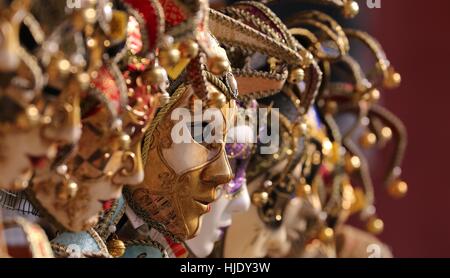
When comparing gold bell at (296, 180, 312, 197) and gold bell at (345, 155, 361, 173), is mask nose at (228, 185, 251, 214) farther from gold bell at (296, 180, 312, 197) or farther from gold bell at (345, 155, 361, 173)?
gold bell at (345, 155, 361, 173)

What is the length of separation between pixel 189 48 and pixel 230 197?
15.7 inches

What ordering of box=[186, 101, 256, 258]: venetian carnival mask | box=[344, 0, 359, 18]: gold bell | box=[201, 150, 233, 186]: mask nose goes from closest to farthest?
1. box=[201, 150, 233, 186]: mask nose
2. box=[186, 101, 256, 258]: venetian carnival mask
3. box=[344, 0, 359, 18]: gold bell

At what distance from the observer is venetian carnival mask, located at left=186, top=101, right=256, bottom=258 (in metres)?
1.47

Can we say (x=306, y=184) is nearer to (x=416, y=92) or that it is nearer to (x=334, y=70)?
(x=334, y=70)

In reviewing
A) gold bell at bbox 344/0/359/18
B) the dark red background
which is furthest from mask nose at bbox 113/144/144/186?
the dark red background

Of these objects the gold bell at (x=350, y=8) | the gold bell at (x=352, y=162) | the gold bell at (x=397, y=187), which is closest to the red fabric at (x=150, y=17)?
the gold bell at (x=350, y=8)

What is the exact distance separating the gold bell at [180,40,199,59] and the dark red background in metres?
1.78

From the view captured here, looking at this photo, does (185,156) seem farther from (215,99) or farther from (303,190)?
(303,190)

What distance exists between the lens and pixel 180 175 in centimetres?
135

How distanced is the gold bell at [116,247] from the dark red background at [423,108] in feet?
5.29

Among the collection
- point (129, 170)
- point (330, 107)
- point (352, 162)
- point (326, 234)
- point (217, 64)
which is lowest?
point (326, 234)

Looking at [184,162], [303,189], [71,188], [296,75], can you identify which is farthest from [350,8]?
[71,188]
